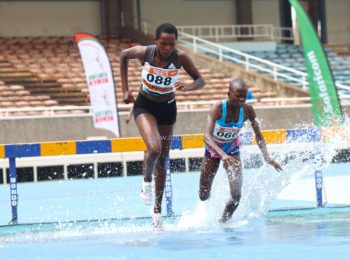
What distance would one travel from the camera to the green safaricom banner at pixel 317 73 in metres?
25.3

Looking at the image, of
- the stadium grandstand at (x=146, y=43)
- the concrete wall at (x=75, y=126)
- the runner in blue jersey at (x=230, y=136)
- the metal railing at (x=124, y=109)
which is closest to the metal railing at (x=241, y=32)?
the stadium grandstand at (x=146, y=43)

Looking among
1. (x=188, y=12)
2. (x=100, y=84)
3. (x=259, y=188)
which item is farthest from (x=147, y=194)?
(x=188, y=12)

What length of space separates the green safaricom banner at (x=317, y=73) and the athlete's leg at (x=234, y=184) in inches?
560

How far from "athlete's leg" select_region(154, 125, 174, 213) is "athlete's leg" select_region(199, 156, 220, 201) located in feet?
2.83

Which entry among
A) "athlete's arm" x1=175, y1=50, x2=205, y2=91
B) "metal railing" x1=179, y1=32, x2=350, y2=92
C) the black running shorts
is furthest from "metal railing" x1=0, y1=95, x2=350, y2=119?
"athlete's arm" x1=175, y1=50, x2=205, y2=91

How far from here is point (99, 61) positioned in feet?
77.9

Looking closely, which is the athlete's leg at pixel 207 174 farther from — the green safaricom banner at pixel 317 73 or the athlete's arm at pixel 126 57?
the green safaricom banner at pixel 317 73

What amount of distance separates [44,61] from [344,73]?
32.7 feet

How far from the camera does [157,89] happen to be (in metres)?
10.2

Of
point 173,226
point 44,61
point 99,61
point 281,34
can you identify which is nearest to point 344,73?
point 281,34

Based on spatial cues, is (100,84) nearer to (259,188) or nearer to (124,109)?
(124,109)

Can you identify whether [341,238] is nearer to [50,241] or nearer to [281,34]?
[50,241]

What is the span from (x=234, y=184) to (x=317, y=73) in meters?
15.2

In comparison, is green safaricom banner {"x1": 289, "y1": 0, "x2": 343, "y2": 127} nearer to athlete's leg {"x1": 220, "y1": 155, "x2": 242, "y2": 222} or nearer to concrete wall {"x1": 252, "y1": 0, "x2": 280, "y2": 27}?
athlete's leg {"x1": 220, "y1": 155, "x2": 242, "y2": 222}
